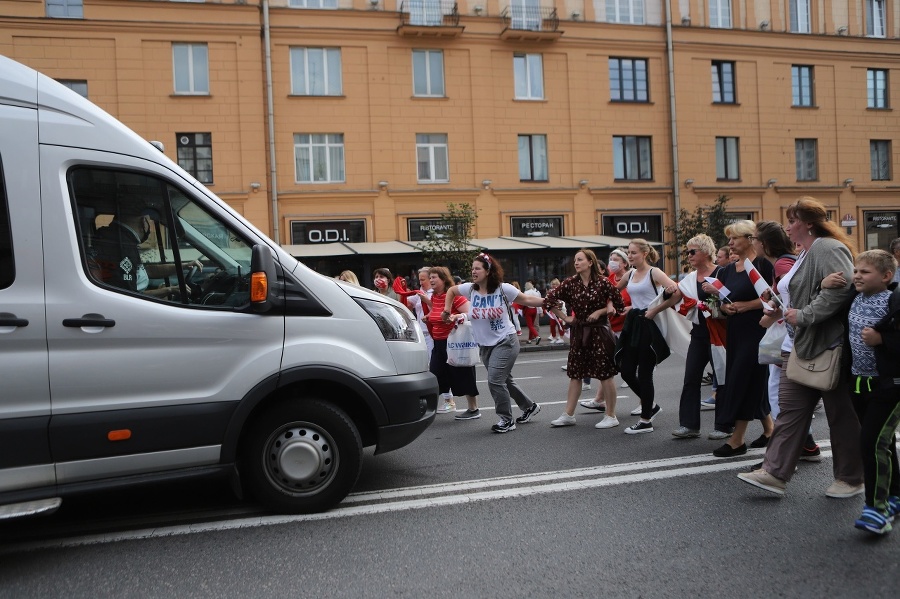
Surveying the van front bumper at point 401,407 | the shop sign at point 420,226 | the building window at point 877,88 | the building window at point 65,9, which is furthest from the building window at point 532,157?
the van front bumper at point 401,407

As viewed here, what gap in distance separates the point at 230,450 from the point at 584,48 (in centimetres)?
2622

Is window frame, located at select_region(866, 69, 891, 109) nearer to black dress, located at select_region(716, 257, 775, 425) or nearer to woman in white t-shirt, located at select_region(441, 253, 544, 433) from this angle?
woman in white t-shirt, located at select_region(441, 253, 544, 433)

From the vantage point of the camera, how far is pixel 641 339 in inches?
293

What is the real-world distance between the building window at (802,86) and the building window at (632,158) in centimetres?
680

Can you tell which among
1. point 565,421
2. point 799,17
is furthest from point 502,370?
point 799,17

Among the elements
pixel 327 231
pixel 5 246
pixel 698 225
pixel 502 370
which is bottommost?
pixel 502 370

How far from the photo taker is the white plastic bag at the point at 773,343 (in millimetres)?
5477

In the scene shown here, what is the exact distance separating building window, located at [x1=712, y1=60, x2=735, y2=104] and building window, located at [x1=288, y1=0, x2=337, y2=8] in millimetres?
14408

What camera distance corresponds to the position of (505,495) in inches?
210

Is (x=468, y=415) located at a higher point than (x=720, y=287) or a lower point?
lower

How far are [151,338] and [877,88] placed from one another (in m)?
35.1

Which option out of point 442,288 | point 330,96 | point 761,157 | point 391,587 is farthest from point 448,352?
point 761,157

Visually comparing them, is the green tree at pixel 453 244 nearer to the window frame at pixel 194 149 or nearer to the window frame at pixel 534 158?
the window frame at pixel 534 158

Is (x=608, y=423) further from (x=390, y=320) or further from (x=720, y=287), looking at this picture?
(x=390, y=320)
